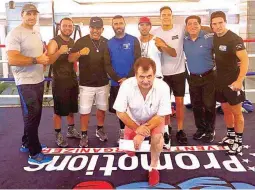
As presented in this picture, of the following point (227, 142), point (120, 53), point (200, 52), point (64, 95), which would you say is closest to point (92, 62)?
point (120, 53)

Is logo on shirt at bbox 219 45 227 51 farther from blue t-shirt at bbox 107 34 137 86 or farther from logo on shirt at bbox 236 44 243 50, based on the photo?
blue t-shirt at bbox 107 34 137 86

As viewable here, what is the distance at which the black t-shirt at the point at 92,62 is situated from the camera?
3301mm

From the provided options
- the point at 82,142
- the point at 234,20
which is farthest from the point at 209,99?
the point at 234,20

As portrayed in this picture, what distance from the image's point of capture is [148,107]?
2.55m

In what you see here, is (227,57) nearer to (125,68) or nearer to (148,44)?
(148,44)

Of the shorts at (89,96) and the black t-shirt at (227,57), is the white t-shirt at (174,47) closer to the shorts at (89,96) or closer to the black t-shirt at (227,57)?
the black t-shirt at (227,57)

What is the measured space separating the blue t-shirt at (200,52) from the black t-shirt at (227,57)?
0.17 m

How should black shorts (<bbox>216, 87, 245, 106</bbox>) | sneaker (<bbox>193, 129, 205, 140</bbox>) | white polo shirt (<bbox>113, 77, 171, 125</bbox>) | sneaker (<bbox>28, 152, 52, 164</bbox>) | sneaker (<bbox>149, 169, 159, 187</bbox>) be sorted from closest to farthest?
sneaker (<bbox>149, 169, 159, 187</bbox>), white polo shirt (<bbox>113, 77, 171, 125</bbox>), sneaker (<bbox>28, 152, 52, 164</bbox>), black shorts (<bbox>216, 87, 245, 106</bbox>), sneaker (<bbox>193, 129, 205, 140</bbox>)

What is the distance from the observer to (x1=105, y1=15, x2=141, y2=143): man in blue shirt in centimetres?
327

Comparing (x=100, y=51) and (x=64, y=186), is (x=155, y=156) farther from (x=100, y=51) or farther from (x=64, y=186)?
(x=100, y=51)

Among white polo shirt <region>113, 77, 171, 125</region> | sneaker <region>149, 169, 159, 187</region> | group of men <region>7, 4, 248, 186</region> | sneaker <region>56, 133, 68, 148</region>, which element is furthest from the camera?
sneaker <region>56, 133, 68, 148</region>

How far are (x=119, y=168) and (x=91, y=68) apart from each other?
1137mm

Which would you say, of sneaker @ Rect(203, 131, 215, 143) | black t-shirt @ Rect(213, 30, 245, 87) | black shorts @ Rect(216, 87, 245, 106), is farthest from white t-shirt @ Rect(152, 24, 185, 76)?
sneaker @ Rect(203, 131, 215, 143)

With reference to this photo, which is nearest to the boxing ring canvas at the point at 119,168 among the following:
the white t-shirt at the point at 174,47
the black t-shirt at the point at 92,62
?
the black t-shirt at the point at 92,62
